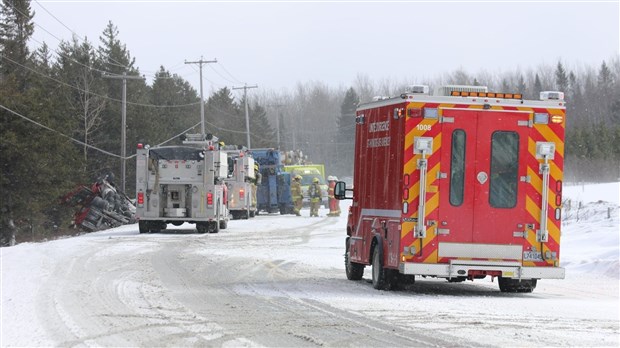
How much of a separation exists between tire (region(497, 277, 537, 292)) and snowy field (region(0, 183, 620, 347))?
22 centimetres

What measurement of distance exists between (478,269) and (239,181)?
98.6 ft

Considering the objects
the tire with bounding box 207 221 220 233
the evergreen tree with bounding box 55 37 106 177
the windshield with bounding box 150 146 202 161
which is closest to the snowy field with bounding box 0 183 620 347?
the windshield with bounding box 150 146 202 161

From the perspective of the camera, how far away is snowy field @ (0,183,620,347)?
33.6ft

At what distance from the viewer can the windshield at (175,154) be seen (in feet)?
105

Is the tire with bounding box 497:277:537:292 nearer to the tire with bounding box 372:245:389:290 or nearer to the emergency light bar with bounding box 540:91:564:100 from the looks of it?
the tire with bounding box 372:245:389:290

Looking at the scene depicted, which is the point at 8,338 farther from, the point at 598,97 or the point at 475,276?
the point at 598,97

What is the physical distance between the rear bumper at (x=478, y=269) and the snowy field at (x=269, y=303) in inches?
14.4

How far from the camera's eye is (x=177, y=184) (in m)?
32.2

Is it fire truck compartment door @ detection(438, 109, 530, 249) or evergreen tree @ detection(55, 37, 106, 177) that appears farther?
evergreen tree @ detection(55, 37, 106, 177)

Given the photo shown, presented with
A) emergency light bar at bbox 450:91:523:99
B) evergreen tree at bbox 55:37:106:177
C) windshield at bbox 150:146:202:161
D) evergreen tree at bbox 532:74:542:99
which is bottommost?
windshield at bbox 150:146:202:161

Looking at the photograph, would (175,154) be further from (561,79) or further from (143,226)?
(561,79)

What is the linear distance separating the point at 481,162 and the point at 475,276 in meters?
1.68

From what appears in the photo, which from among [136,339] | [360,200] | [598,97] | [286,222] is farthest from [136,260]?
[598,97]

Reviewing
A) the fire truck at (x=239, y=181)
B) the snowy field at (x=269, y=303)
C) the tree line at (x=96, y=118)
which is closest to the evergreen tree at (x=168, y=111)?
the tree line at (x=96, y=118)
